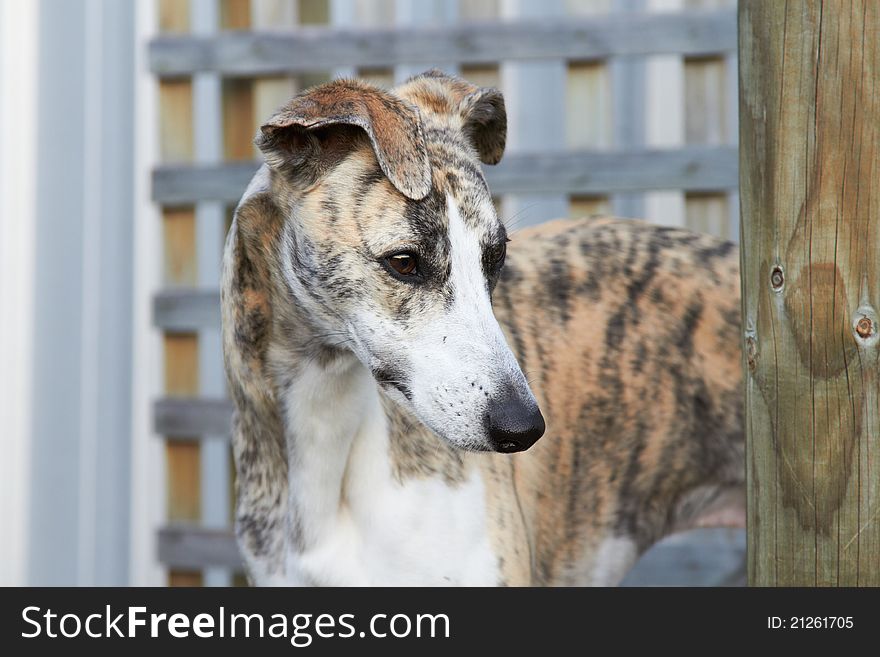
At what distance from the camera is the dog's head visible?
1936 millimetres

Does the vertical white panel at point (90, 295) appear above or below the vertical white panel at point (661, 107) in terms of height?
below

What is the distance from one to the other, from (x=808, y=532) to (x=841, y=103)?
66 cm

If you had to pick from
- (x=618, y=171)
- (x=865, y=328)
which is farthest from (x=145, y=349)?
(x=865, y=328)

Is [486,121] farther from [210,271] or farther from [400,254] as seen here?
[210,271]

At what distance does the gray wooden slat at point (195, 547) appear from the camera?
3.91 meters

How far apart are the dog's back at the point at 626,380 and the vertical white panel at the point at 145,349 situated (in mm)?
1579

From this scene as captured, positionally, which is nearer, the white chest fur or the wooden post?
the wooden post

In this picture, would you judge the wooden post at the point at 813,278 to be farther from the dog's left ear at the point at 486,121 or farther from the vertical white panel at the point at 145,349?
the vertical white panel at the point at 145,349

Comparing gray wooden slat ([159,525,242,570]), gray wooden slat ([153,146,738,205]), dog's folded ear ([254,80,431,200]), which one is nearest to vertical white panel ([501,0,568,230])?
gray wooden slat ([153,146,738,205])

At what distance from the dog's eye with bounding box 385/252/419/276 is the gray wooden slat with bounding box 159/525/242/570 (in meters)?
2.17

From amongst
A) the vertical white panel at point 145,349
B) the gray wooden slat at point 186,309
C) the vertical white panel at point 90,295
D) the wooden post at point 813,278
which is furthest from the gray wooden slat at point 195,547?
the wooden post at point 813,278

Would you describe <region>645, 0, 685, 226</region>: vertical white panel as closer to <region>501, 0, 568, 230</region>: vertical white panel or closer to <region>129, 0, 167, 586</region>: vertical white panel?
<region>501, 0, 568, 230</region>: vertical white panel

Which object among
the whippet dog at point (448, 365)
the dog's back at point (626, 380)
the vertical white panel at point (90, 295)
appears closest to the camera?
the whippet dog at point (448, 365)

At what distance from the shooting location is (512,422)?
1.89 meters
